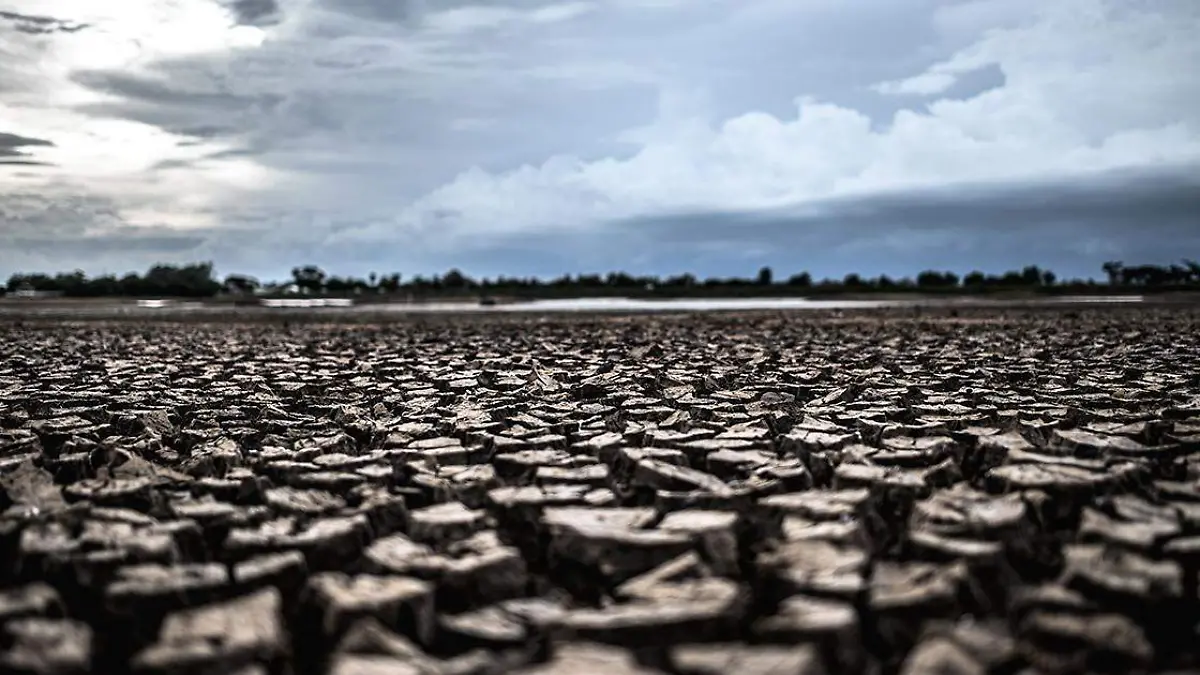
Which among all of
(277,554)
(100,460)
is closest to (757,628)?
(277,554)

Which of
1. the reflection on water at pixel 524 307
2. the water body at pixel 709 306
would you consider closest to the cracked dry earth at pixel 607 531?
the reflection on water at pixel 524 307

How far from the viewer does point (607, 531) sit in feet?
7.87

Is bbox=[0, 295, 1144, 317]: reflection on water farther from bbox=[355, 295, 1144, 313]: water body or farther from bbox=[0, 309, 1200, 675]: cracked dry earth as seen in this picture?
bbox=[0, 309, 1200, 675]: cracked dry earth

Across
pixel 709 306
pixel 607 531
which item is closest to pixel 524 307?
pixel 709 306

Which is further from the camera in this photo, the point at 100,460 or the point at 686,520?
the point at 100,460

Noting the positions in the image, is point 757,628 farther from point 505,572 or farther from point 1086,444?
point 1086,444

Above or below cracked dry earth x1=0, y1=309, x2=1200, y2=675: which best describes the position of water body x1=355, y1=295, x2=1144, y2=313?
above

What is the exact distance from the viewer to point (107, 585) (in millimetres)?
2211

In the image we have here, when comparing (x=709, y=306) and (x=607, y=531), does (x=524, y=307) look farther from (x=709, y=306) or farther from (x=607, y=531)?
(x=607, y=531)

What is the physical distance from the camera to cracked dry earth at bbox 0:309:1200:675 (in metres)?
1.81

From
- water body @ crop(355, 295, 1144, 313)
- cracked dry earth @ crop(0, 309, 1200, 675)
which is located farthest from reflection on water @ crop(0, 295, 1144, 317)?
cracked dry earth @ crop(0, 309, 1200, 675)

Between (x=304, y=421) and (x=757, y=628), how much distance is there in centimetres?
292

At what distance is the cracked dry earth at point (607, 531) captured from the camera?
181 cm

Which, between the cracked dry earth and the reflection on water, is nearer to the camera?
the cracked dry earth
